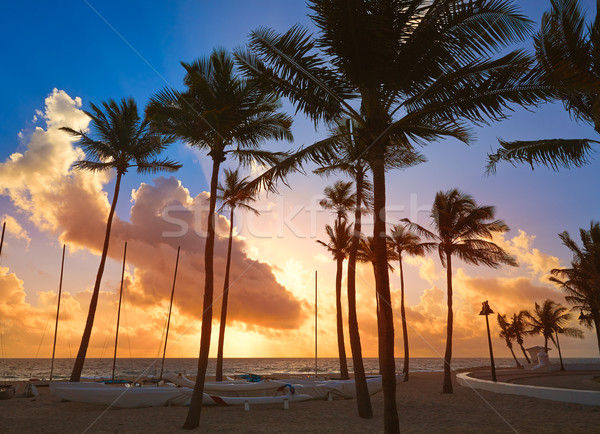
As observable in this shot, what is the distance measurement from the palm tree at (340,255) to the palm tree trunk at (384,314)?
1637cm

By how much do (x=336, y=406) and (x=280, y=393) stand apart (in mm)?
2963

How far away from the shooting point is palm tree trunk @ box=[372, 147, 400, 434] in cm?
791

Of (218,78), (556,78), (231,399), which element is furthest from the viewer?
(231,399)

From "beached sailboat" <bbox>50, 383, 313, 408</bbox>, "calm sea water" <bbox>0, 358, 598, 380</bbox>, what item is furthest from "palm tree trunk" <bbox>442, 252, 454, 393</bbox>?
"calm sea water" <bbox>0, 358, 598, 380</bbox>

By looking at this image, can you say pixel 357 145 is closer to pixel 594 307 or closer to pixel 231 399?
pixel 231 399

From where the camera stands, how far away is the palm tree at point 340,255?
25.0 m

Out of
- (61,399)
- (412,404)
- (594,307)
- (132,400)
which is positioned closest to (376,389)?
(412,404)

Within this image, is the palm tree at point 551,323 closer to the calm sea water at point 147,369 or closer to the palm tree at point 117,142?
the calm sea water at point 147,369

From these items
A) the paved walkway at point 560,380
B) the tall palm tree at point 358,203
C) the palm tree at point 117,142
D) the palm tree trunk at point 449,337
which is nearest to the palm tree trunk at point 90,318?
the palm tree at point 117,142

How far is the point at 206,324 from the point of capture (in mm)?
12102

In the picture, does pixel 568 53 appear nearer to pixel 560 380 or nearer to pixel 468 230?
pixel 468 230

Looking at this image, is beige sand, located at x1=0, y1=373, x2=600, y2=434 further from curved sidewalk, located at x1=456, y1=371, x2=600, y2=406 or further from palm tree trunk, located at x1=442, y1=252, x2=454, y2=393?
palm tree trunk, located at x1=442, y1=252, x2=454, y2=393

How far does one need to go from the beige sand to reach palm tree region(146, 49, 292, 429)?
8.85 ft

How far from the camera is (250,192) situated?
1091 centimetres
